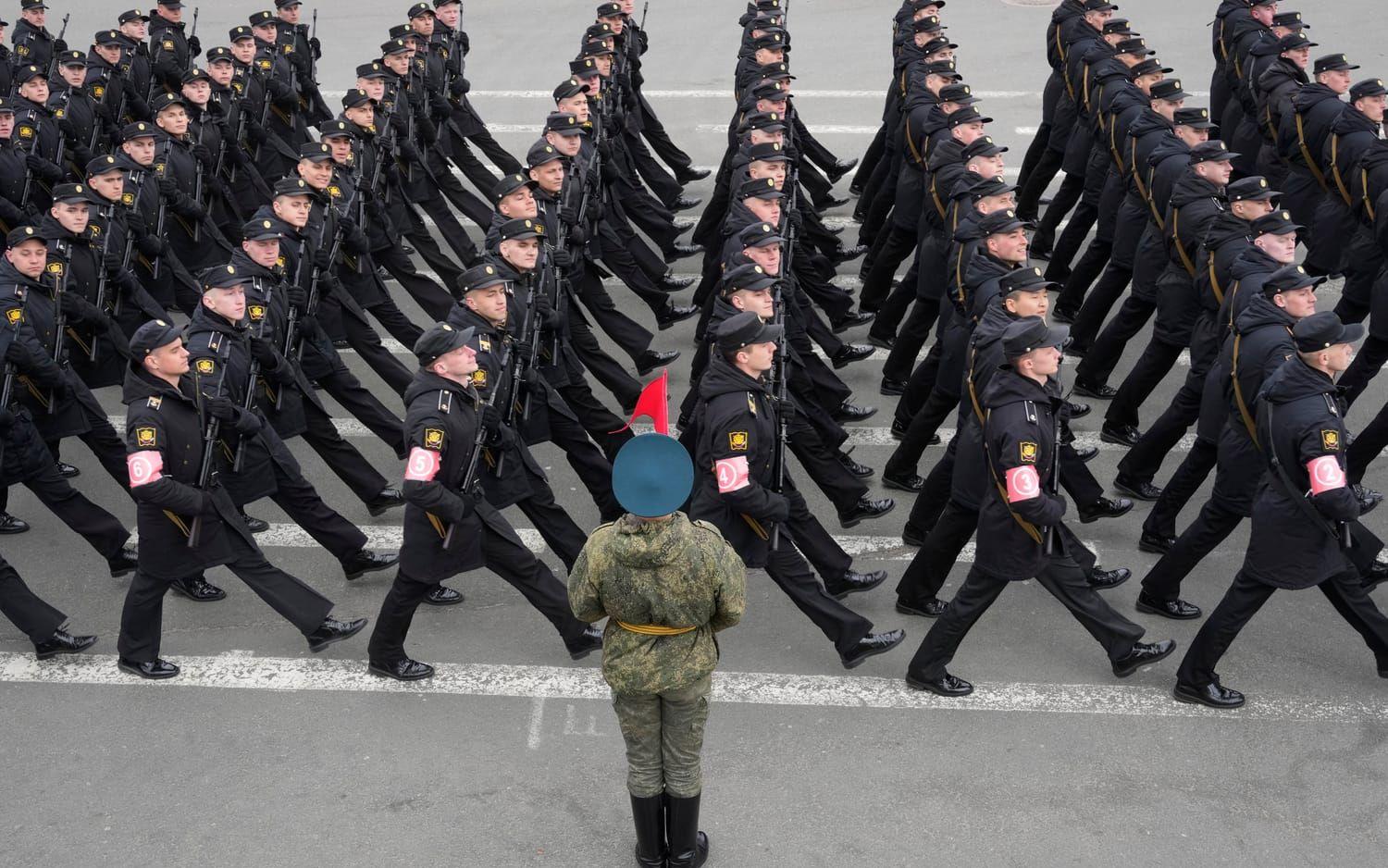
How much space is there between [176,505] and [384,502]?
1905 mm

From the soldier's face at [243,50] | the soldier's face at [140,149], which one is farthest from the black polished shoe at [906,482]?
the soldier's face at [243,50]

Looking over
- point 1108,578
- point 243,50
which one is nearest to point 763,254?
point 1108,578

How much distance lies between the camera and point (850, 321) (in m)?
9.99

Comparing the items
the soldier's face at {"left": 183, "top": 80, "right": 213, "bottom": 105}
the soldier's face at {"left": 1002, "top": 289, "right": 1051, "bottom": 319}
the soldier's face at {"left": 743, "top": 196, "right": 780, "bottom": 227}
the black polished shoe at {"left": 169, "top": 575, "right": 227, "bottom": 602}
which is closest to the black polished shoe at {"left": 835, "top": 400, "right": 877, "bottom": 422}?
the soldier's face at {"left": 743, "top": 196, "right": 780, "bottom": 227}

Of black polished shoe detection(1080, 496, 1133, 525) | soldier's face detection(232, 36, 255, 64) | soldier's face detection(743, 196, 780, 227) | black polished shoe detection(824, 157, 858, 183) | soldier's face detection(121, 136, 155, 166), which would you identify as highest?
soldier's face detection(232, 36, 255, 64)

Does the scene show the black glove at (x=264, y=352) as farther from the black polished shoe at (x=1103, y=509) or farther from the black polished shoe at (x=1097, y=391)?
the black polished shoe at (x=1097, y=391)

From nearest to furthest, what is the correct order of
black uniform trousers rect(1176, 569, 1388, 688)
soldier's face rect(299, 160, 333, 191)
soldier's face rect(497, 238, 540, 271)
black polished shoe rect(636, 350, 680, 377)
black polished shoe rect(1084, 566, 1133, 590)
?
black uniform trousers rect(1176, 569, 1388, 688)
black polished shoe rect(1084, 566, 1133, 590)
soldier's face rect(497, 238, 540, 271)
soldier's face rect(299, 160, 333, 191)
black polished shoe rect(636, 350, 680, 377)

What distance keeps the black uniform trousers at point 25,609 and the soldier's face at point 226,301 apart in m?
1.54

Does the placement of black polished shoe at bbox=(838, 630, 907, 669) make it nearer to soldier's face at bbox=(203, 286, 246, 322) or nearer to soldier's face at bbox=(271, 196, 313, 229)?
soldier's face at bbox=(203, 286, 246, 322)

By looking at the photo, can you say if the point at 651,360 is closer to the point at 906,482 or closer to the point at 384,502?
the point at 906,482

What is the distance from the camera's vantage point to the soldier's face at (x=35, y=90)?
11.0m

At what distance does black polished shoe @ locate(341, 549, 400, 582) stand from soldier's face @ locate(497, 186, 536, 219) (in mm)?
2204

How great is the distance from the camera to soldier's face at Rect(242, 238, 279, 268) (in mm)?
7828

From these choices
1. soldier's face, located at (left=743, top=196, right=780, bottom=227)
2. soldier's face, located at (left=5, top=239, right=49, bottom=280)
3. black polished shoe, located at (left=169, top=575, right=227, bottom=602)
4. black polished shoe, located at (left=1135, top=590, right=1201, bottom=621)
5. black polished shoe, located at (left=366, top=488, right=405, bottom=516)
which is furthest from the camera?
soldier's face, located at (left=743, top=196, right=780, bottom=227)
